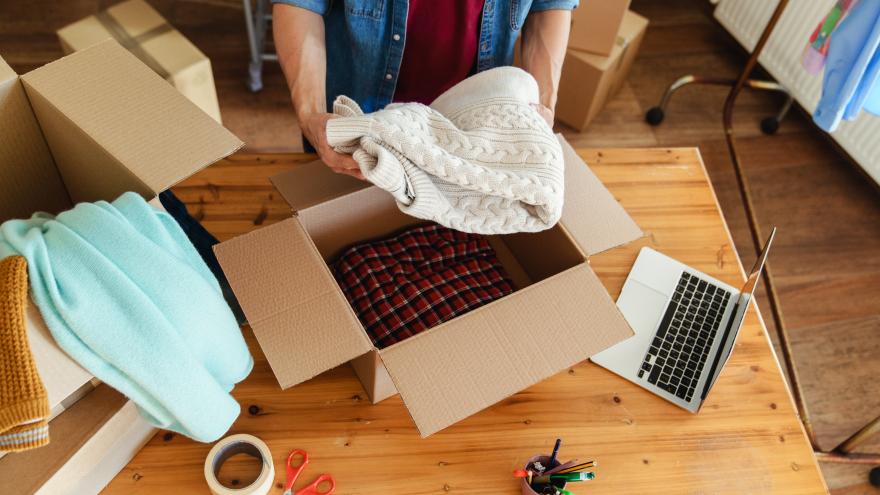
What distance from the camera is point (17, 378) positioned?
0.64m

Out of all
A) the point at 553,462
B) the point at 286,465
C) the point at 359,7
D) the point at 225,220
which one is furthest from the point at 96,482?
the point at 359,7

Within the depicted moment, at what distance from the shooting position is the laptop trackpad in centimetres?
115

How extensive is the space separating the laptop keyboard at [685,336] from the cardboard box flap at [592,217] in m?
0.22

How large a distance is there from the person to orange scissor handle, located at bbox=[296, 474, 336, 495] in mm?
532

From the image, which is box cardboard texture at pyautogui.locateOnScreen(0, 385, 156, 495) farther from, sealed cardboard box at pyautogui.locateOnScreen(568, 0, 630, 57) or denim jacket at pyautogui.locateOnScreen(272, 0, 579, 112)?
sealed cardboard box at pyautogui.locateOnScreen(568, 0, 630, 57)

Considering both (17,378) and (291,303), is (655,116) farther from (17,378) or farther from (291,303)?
(17,378)

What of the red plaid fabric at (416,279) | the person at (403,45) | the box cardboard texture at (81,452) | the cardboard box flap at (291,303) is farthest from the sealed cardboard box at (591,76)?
the box cardboard texture at (81,452)

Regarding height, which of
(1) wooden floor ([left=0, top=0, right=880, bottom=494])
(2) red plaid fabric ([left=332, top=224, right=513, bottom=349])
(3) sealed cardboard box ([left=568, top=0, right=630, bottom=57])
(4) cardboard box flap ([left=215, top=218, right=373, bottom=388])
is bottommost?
(1) wooden floor ([left=0, top=0, right=880, bottom=494])

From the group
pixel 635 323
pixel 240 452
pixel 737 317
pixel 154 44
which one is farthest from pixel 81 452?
pixel 154 44

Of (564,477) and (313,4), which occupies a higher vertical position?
(313,4)

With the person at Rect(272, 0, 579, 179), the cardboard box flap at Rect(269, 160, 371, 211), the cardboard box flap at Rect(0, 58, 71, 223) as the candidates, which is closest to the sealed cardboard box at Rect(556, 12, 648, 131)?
the person at Rect(272, 0, 579, 179)

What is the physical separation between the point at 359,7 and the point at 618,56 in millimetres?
1456

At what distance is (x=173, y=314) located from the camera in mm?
744

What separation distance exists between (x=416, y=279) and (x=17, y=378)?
2.16 feet
